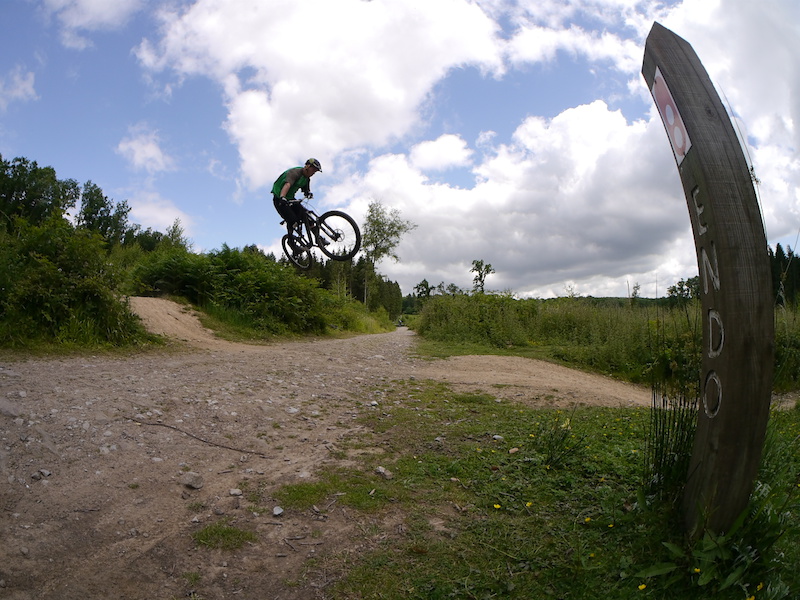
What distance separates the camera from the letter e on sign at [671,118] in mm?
2340

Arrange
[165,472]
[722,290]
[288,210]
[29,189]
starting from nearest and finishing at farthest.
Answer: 1. [722,290]
2. [165,472]
3. [288,210]
4. [29,189]

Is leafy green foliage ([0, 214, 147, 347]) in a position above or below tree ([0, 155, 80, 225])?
below

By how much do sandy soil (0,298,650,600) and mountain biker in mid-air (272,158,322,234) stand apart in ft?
12.1

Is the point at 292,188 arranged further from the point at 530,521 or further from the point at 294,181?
the point at 530,521

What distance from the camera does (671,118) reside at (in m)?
2.43

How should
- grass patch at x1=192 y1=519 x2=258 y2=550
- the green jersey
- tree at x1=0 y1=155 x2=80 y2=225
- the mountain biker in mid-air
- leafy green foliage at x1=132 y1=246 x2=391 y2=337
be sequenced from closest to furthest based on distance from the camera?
grass patch at x1=192 y1=519 x2=258 y2=550 → the mountain biker in mid-air → the green jersey → leafy green foliage at x1=132 y1=246 x2=391 y2=337 → tree at x1=0 y1=155 x2=80 y2=225

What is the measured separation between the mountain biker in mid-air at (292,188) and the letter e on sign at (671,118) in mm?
7065

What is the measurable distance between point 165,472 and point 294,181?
6.52 m

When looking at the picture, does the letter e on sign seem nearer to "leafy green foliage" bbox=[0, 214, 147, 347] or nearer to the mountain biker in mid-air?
the mountain biker in mid-air

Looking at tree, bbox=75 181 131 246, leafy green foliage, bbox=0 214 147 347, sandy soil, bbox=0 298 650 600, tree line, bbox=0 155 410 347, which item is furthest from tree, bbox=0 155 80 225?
sandy soil, bbox=0 298 650 600

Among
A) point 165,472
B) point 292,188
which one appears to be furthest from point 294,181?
point 165,472

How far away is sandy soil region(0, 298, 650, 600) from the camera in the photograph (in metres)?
2.71

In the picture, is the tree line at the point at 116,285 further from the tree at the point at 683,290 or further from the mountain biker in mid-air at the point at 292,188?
the tree at the point at 683,290

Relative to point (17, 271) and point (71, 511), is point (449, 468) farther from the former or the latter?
point (17, 271)
